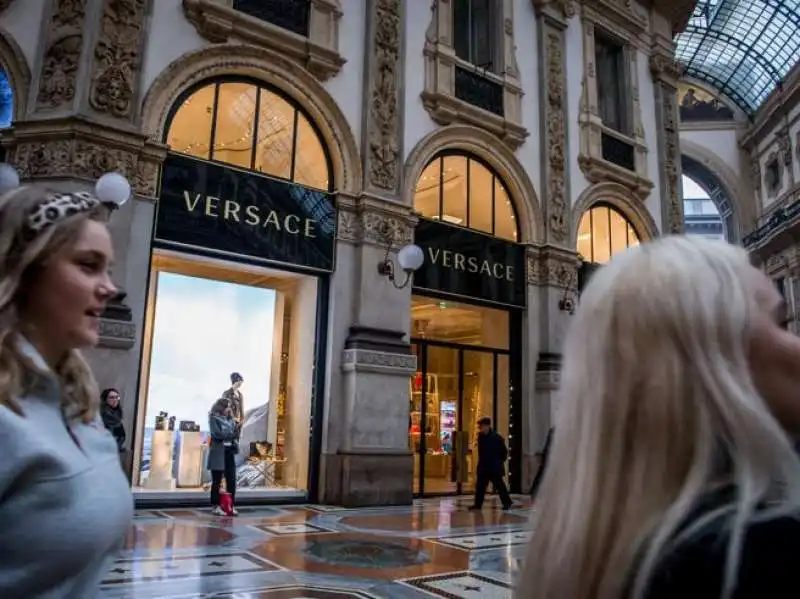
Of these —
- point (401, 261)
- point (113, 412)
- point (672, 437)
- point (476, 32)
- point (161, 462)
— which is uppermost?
point (476, 32)

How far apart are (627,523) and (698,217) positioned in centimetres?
5241

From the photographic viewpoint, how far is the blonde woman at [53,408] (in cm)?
113

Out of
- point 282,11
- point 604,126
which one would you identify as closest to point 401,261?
point 282,11

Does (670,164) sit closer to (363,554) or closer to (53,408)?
(363,554)

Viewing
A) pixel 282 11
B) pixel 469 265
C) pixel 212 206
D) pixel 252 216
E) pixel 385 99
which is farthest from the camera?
pixel 469 265

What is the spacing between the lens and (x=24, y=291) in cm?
132

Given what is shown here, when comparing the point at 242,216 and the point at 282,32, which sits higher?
the point at 282,32

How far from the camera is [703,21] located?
104 ft

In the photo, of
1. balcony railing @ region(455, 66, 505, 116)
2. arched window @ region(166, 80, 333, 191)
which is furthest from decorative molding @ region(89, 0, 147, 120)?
balcony railing @ region(455, 66, 505, 116)

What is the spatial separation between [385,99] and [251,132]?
2448 mm

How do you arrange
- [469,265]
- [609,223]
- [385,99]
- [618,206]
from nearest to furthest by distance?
[385,99] < [469,265] < [609,223] < [618,206]

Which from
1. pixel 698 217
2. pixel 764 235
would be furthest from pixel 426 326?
pixel 698 217

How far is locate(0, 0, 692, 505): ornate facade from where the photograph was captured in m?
8.42

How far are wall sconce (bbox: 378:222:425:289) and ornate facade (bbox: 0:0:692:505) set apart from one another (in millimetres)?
53
